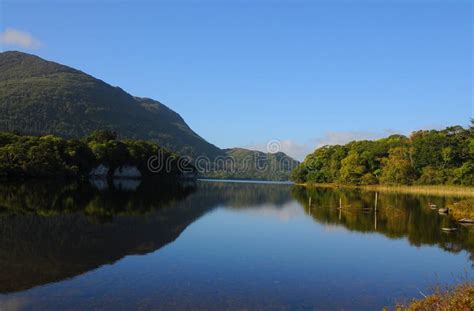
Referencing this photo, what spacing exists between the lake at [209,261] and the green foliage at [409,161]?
84093mm

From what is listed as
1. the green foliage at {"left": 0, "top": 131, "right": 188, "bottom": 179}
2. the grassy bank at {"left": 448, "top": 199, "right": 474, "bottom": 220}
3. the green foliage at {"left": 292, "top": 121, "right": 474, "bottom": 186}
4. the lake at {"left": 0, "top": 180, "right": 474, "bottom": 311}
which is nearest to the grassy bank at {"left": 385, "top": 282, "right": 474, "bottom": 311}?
the lake at {"left": 0, "top": 180, "right": 474, "bottom": 311}

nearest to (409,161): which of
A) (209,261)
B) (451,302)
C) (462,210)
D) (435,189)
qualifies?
(435,189)

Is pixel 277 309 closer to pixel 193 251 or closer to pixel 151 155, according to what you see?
pixel 193 251

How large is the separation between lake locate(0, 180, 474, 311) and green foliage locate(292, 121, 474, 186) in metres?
84.1

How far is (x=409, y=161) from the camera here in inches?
5546

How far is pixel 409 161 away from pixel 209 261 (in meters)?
128

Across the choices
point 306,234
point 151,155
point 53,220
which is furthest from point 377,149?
point 53,220

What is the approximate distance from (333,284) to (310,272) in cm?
286

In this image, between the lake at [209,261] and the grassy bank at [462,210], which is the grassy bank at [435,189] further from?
the lake at [209,261]

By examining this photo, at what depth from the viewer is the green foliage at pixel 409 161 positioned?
12362 centimetres

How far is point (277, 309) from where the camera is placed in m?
17.7

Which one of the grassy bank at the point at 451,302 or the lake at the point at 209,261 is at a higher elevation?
the grassy bank at the point at 451,302

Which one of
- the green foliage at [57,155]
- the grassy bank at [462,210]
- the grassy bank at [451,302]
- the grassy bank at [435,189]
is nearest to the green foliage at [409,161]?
the grassy bank at [435,189]

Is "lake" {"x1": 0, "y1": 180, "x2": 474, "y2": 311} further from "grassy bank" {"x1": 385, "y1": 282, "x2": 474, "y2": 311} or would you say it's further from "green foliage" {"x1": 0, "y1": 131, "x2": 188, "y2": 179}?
"green foliage" {"x1": 0, "y1": 131, "x2": 188, "y2": 179}
